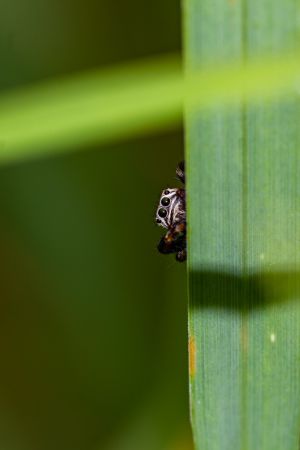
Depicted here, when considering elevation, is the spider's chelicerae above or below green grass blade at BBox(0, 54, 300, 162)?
below

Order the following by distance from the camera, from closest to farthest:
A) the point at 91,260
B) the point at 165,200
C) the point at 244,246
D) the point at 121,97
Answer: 1. the point at 121,97
2. the point at 244,246
3. the point at 165,200
4. the point at 91,260

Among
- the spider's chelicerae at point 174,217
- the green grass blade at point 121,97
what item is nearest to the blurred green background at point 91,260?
the spider's chelicerae at point 174,217

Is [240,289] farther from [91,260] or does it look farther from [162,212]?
[91,260]

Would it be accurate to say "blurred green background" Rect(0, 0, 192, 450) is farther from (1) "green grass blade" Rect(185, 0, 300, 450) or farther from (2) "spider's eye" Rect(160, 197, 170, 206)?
(1) "green grass blade" Rect(185, 0, 300, 450)

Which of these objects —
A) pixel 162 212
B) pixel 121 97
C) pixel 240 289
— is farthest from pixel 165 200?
pixel 121 97

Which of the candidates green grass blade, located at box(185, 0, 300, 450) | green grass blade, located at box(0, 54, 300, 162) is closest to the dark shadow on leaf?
green grass blade, located at box(185, 0, 300, 450)

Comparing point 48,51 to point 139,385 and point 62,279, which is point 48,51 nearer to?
point 62,279

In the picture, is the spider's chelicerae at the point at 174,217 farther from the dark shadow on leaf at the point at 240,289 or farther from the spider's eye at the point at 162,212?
the dark shadow on leaf at the point at 240,289
